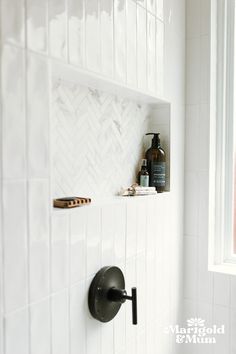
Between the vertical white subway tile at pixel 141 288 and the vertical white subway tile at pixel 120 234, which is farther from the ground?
the vertical white subway tile at pixel 120 234

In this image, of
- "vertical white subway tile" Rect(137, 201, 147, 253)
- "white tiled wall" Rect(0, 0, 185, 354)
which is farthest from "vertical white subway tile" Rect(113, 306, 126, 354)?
"vertical white subway tile" Rect(137, 201, 147, 253)

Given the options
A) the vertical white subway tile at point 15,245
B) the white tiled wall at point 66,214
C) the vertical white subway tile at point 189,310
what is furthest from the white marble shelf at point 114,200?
the vertical white subway tile at point 189,310

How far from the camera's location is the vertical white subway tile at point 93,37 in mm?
1049

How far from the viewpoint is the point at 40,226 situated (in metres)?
0.88

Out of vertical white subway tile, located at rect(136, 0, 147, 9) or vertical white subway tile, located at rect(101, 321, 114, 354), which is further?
vertical white subway tile, located at rect(136, 0, 147, 9)

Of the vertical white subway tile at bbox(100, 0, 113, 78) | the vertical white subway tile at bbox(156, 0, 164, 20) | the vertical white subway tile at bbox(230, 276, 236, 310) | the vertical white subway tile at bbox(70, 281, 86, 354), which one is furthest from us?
the vertical white subway tile at bbox(230, 276, 236, 310)

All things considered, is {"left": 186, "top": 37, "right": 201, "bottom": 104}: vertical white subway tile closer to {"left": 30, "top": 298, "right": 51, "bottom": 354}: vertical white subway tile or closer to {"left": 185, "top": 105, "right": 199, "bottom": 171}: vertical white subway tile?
{"left": 185, "top": 105, "right": 199, "bottom": 171}: vertical white subway tile

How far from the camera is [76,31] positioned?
3.28 feet

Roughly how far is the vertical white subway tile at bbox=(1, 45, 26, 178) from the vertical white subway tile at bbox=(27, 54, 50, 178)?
0.02 m

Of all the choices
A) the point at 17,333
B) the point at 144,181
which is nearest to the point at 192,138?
the point at 144,181

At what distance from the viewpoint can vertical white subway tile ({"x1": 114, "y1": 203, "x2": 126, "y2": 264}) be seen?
1.21 m

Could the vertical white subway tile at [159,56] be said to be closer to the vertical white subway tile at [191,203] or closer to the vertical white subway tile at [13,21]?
the vertical white subway tile at [191,203]

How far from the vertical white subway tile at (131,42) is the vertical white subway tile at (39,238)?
1.90ft

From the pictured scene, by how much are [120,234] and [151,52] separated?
72 centimetres
